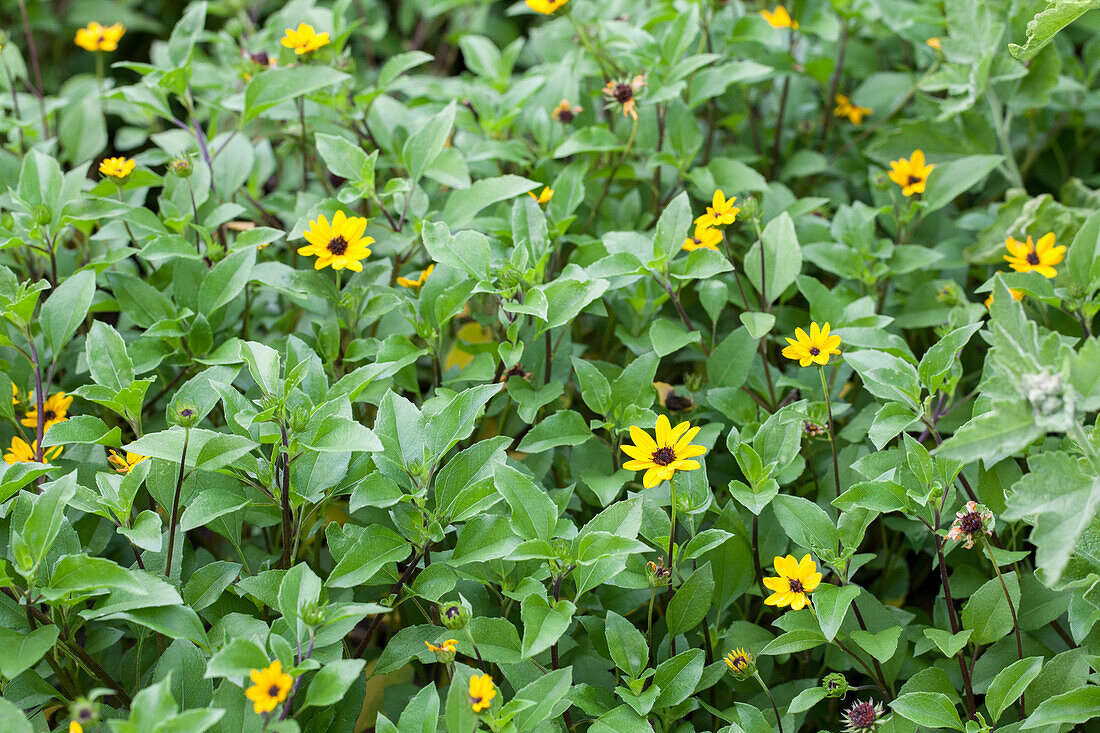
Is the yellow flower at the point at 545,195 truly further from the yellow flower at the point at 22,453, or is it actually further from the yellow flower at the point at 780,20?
the yellow flower at the point at 22,453

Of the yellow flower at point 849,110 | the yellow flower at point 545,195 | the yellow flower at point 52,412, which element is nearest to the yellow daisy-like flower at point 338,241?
the yellow flower at point 545,195

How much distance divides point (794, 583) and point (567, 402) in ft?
1.80

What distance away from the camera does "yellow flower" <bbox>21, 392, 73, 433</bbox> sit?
57.2 inches

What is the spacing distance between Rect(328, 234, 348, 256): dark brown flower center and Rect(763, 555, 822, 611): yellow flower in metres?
0.80

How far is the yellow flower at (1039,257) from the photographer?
1.49 meters

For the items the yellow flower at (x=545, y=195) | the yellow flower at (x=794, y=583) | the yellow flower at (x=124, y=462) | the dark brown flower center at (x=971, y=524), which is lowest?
the yellow flower at (x=794, y=583)

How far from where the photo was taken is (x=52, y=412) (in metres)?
1.46

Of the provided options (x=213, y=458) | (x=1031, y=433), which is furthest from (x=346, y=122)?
(x=1031, y=433)

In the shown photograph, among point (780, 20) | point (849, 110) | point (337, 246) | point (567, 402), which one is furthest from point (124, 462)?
point (849, 110)

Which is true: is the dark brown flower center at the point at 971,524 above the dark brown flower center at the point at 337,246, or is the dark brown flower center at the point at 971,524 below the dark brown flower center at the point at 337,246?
below

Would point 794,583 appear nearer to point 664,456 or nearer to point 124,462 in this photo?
point 664,456

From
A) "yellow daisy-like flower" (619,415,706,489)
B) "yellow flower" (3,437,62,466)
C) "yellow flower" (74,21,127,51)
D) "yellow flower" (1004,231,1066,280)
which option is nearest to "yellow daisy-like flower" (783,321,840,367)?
"yellow daisy-like flower" (619,415,706,489)

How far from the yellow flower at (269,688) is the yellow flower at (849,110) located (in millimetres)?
1803

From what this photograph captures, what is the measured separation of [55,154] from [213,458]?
4.15 ft
